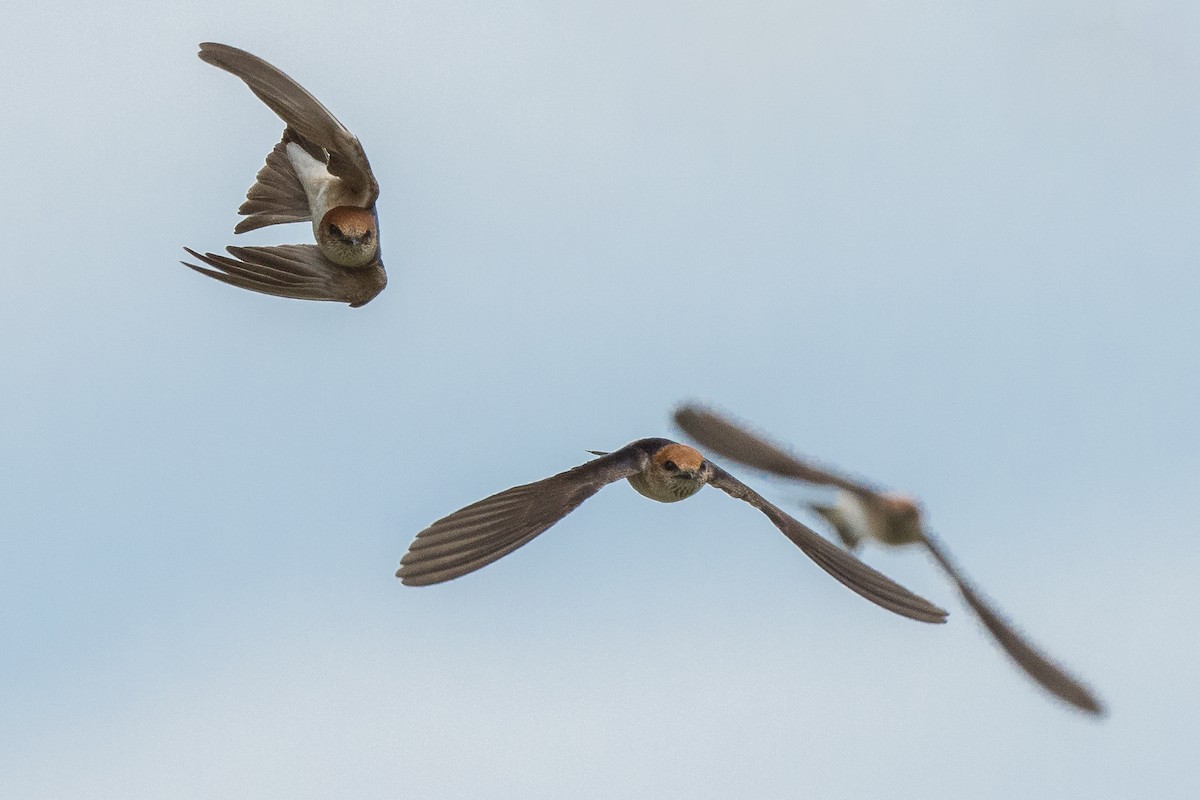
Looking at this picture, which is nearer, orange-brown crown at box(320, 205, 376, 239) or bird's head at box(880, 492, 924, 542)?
orange-brown crown at box(320, 205, 376, 239)

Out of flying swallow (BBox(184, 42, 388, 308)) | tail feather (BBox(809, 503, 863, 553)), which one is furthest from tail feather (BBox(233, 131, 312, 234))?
tail feather (BBox(809, 503, 863, 553))

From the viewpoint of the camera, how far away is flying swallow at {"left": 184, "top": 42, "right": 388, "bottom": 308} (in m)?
7.90

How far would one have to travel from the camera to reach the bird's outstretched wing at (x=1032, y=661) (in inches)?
288

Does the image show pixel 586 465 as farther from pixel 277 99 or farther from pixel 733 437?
pixel 277 99

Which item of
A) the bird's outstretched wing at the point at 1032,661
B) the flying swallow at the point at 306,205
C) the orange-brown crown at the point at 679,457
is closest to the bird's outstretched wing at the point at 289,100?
the flying swallow at the point at 306,205

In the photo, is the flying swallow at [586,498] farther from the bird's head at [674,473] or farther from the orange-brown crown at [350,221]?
the orange-brown crown at [350,221]

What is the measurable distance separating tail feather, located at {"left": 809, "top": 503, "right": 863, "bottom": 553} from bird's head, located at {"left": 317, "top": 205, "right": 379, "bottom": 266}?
3071 millimetres

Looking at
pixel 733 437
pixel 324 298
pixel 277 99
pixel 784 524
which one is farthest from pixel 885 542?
pixel 277 99

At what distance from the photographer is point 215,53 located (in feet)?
25.6

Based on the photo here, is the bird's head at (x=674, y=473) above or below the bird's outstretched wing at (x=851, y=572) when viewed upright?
above

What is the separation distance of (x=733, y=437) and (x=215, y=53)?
2.98 metres

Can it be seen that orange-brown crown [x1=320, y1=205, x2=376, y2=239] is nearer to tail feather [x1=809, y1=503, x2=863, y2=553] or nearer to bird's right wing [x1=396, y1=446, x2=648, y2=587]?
bird's right wing [x1=396, y1=446, x2=648, y2=587]

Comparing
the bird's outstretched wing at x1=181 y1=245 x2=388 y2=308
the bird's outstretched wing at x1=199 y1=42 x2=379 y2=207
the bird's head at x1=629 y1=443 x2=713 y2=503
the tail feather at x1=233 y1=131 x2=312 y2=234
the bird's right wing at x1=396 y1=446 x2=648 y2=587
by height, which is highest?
the tail feather at x1=233 y1=131 x2=312 y2=234

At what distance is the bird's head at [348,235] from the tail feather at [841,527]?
307 cm
